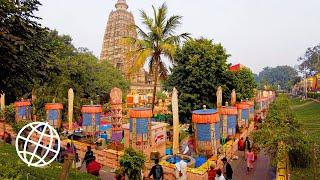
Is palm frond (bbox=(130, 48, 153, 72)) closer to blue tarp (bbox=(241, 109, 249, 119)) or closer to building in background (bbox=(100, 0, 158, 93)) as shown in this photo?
blue tarp (bbox=(241, 109, 249, 119))

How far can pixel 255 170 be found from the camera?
41.3 feet

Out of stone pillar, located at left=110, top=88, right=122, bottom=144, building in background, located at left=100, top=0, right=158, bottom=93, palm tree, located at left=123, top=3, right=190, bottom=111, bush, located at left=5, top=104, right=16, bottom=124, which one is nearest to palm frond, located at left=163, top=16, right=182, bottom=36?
palm tree, located at left=123, top=3, right=190, bottom=111

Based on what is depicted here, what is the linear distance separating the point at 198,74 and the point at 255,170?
21.1 ft

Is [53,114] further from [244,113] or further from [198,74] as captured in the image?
[244,113]

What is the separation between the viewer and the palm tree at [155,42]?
16234mm

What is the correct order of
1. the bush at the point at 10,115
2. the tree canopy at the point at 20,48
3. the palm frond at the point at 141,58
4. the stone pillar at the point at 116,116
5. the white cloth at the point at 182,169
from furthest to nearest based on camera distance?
the bush at the point at 10,115
the stone pillar at the point at 116,116
the palm frond at the point at 141,58
the white cloth at the point at 182,169
the tree canopy at the point at 20,48

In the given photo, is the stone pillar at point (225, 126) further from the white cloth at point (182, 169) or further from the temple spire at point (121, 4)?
the temple spire at point (121, 4)

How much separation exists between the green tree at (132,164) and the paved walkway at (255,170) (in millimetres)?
4268

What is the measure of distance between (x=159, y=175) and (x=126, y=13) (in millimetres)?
64229

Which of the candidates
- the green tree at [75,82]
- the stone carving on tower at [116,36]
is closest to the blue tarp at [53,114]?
the green tree at [75,82]

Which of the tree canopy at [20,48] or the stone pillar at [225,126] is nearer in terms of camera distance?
the tree canopy at [20,48]

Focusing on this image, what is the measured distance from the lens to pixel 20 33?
331 inches

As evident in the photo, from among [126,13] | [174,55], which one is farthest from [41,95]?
[126,13]

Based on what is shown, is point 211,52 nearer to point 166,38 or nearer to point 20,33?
point 166,38
